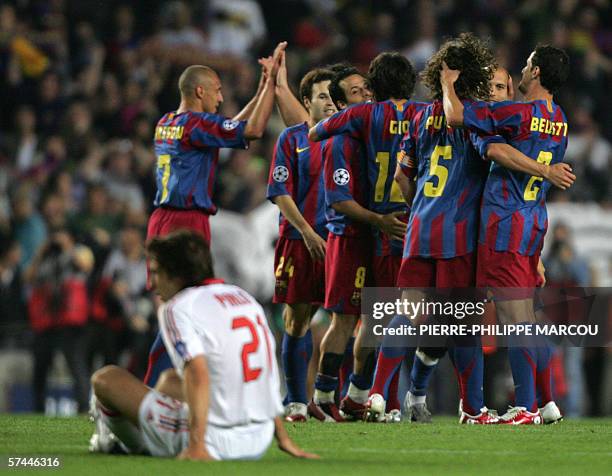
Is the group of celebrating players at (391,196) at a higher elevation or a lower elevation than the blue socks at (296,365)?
higher

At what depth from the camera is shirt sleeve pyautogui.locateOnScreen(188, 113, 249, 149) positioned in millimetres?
8367

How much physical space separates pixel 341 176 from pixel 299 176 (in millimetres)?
585

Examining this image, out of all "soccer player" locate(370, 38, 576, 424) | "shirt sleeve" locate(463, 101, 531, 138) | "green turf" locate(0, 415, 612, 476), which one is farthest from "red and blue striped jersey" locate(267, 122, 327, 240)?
"green turf" locate(0, 415, 612, 476)

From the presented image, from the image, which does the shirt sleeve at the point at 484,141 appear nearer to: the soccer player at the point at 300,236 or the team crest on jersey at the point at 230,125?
the soccer player at the point at 300,236

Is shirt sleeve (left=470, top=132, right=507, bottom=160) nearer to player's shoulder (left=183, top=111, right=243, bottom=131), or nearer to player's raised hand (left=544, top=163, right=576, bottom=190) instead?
player's raised hand (left=544, top=163, right=576, bottom=190)

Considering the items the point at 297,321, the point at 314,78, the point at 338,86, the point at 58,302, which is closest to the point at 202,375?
the point at 297,321

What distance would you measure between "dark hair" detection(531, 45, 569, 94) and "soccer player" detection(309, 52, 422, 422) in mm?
815

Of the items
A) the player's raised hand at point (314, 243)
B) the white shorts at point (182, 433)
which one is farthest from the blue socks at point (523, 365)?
the white shorts at point (182, 433)

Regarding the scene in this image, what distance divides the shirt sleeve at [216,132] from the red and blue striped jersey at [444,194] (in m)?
1.11

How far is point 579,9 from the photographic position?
1833cm

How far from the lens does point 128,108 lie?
52.2 ft

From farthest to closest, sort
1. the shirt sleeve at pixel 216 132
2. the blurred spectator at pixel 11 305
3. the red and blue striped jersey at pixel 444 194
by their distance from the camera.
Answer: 1. the blurred spectator at pixel 11 305
2. the shirt sleeve at pixel 216 132
3. the red and blue striped jersey at pixel 444 194

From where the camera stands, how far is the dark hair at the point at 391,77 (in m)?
8.52

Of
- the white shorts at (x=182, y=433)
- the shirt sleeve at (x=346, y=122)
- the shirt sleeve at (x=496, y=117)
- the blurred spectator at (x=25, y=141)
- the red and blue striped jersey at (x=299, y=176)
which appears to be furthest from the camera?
the blurred spectator at (x=25, y=141)
